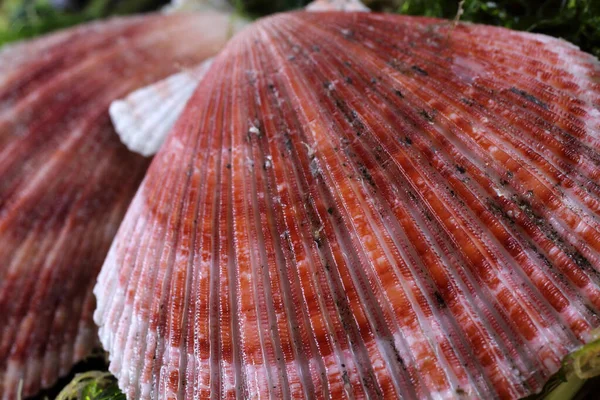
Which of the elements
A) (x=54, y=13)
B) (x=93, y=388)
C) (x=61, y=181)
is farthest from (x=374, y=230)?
(x=54, y=13)

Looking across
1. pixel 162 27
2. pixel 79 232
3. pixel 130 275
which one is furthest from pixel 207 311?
pixel 162 27

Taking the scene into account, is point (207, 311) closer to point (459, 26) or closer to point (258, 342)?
point (258, 342)

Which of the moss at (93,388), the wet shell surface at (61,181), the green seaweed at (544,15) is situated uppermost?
the green seaweed at (544,15)

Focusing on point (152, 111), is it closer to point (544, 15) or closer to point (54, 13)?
point (544, 15)

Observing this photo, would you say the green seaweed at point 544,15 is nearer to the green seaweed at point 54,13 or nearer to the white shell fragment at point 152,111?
the white shell fragment at point 152,111

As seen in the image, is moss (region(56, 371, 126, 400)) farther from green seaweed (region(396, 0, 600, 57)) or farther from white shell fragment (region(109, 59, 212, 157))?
green seaweed (region(396, 0, 600, 57))

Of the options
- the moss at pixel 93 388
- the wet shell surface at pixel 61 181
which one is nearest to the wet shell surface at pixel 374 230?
the moss at pixel 93 388
